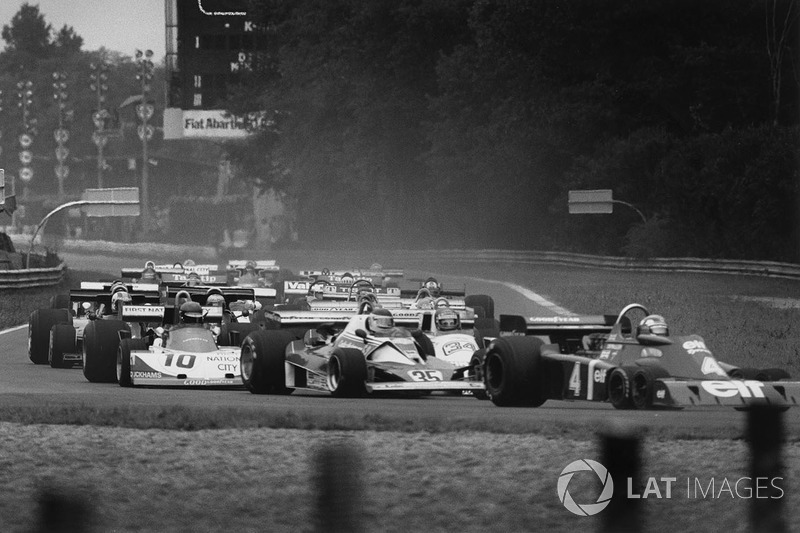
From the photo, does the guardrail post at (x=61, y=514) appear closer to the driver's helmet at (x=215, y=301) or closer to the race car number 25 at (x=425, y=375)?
the race car number 25 at (x=425, y=375)

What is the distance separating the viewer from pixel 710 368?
14141mm

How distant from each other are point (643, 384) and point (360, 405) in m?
2.66

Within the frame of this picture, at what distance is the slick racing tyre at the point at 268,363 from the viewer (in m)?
16.7

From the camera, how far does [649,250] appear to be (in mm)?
60125

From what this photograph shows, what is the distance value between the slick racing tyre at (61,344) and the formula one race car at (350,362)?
4.53 m

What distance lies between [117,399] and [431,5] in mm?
60982

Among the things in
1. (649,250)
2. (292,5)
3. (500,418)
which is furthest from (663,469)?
(292,5)

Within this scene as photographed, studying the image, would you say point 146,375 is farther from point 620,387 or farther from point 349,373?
point 620,387

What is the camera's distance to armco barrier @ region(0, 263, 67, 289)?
37906 millimetres

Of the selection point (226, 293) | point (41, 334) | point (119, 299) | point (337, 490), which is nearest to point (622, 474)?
point (337, 490)

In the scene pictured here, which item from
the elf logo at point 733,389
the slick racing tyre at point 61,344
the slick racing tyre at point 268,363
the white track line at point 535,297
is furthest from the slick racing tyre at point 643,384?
the white track line at point 535,297

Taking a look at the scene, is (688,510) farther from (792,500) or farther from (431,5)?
(431,5)

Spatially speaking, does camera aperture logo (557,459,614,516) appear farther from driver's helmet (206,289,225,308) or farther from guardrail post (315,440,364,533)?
driver's helmet (206,289,225,308)

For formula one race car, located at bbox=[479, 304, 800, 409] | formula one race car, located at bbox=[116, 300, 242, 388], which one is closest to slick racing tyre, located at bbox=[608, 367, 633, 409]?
formula one race car, located at bbox=[479, 304, 800, 409]
